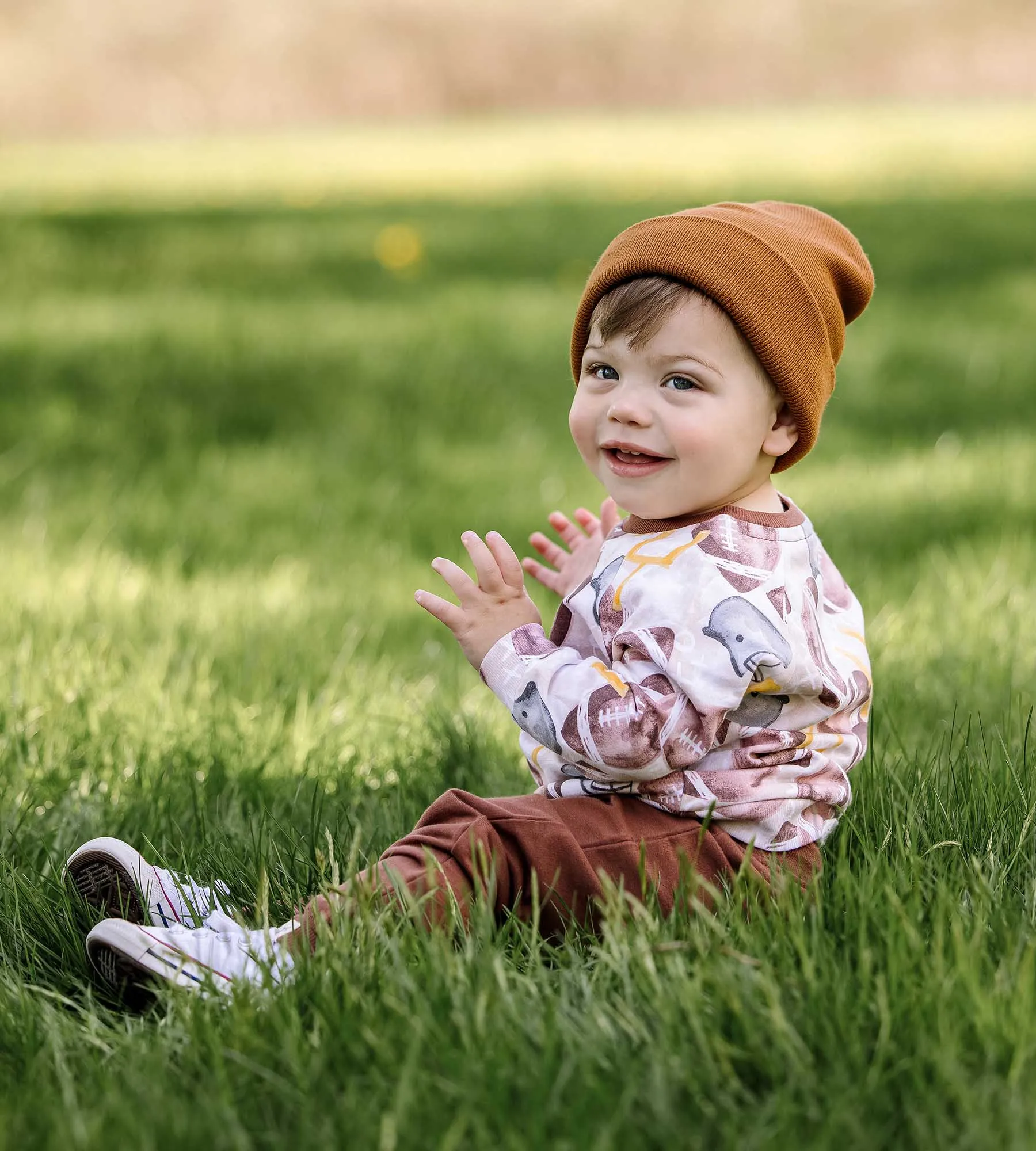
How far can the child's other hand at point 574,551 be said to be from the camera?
254 centimetres

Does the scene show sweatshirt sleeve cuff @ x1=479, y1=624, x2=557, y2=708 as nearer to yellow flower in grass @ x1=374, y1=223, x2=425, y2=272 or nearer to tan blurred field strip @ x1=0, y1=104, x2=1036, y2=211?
yellow flower in grass @ x1=374, y1=223, x2=425, y2=272

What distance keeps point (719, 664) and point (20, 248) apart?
7.14m

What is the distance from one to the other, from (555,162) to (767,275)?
11322mm

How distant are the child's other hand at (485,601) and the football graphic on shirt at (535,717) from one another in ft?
0.35

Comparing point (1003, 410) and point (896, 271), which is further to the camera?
point (896, 271)

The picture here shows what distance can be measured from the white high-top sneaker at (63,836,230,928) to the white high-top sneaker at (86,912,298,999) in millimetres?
121

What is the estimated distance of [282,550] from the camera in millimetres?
4621

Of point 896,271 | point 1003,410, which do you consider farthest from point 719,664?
point 896,271

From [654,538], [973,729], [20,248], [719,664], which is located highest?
[20,248]

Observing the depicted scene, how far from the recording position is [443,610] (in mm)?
2143

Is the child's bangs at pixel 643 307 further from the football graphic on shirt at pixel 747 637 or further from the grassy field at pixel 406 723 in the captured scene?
the grassy field at pixel 406 723

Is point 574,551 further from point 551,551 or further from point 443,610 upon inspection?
point 443,610

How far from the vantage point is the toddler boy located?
2002mm

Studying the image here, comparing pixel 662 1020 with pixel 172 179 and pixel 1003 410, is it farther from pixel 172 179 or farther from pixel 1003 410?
pixel 172 179
